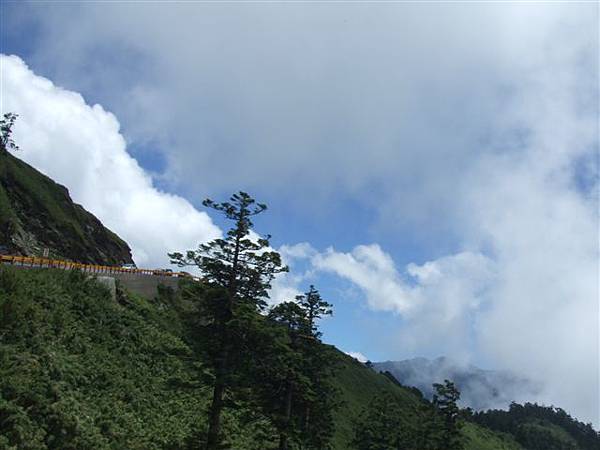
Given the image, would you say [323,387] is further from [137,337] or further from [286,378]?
[137,337]

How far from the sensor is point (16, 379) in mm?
23016

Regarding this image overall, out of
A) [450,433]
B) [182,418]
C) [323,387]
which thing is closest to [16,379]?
[182,418]

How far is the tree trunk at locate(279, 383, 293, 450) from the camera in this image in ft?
101

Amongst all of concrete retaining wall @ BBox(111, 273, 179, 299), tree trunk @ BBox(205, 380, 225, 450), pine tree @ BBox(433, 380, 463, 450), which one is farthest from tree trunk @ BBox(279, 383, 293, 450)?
concrete retaining wall @ BBox(111, 273, 179, 299)

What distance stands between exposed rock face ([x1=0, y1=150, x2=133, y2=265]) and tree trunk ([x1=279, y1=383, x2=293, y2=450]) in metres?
48.5

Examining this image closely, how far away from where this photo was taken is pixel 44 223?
277 ft

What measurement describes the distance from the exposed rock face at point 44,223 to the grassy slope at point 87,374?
115ft

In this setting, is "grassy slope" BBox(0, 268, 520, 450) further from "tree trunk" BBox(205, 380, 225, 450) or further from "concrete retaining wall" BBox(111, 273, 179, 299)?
"concrete retaining wall" BBox(111, 273, 179, 299)

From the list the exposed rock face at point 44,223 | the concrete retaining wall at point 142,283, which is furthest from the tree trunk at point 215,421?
the exposed rock face at point 44,223

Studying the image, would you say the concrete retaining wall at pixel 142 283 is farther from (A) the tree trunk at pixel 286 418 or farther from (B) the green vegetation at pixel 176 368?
(A) the tree trunk at pixel 286 418

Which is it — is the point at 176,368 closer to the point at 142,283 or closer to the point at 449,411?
the point at 142,283

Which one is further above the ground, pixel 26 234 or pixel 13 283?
pixel 26 234

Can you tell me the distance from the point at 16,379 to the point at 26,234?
6011 centimetres

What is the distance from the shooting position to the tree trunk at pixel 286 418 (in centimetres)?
3088
